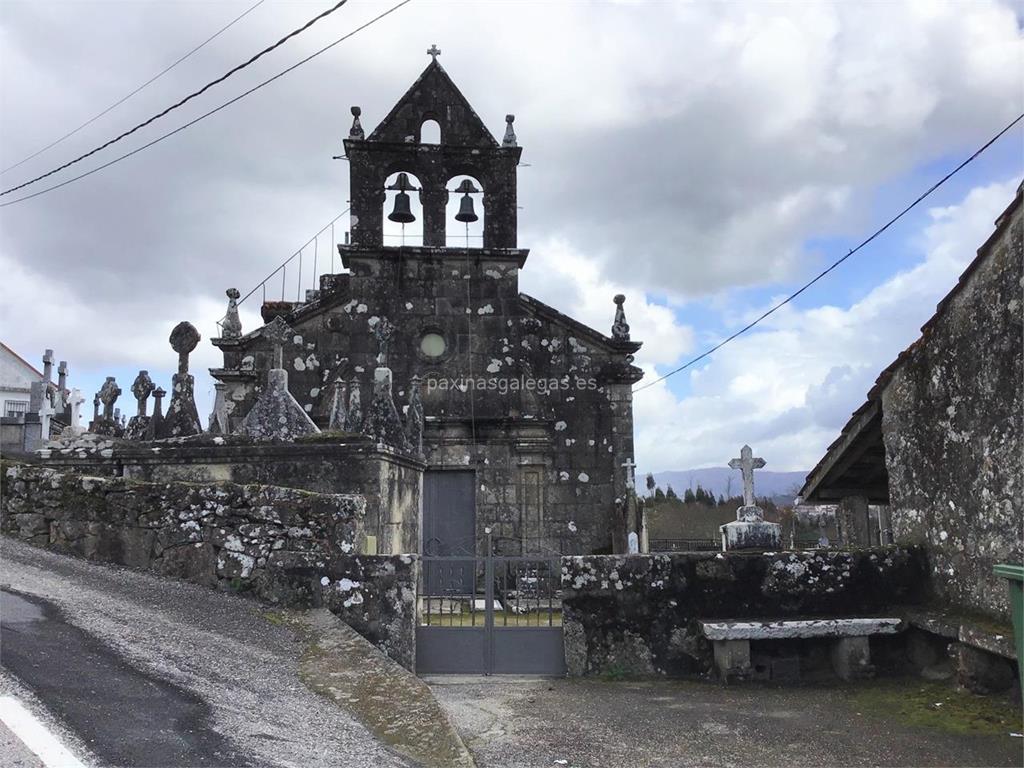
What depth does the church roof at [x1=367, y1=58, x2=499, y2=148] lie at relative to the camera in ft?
53.4

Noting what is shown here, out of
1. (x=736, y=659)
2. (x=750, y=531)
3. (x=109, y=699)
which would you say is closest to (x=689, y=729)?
(x=736, y=659)

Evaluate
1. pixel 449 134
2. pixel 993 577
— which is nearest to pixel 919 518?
pixel 993 577

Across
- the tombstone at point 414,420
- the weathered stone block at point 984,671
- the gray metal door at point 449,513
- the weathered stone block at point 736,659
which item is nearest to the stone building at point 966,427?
the weathered stone block at point 984,671

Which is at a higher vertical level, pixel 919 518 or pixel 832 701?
pixel 919 518

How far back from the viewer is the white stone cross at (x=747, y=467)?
10.6 meters

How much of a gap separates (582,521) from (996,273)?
10.2 meters

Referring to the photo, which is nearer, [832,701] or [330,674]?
[330,674]

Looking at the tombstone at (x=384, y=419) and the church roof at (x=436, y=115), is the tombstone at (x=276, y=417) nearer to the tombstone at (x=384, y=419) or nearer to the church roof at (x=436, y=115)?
the tombstone at (x=384, y=419)

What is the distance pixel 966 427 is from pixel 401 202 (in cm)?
1198

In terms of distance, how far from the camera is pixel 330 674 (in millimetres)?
5355

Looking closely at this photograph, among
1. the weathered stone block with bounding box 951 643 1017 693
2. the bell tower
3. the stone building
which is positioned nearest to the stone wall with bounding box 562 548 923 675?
the stone building

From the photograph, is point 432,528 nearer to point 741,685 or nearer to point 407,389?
point 407,389

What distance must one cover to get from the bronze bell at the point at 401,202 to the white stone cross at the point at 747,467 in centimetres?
853

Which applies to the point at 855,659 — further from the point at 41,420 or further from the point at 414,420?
the point at 41,420
